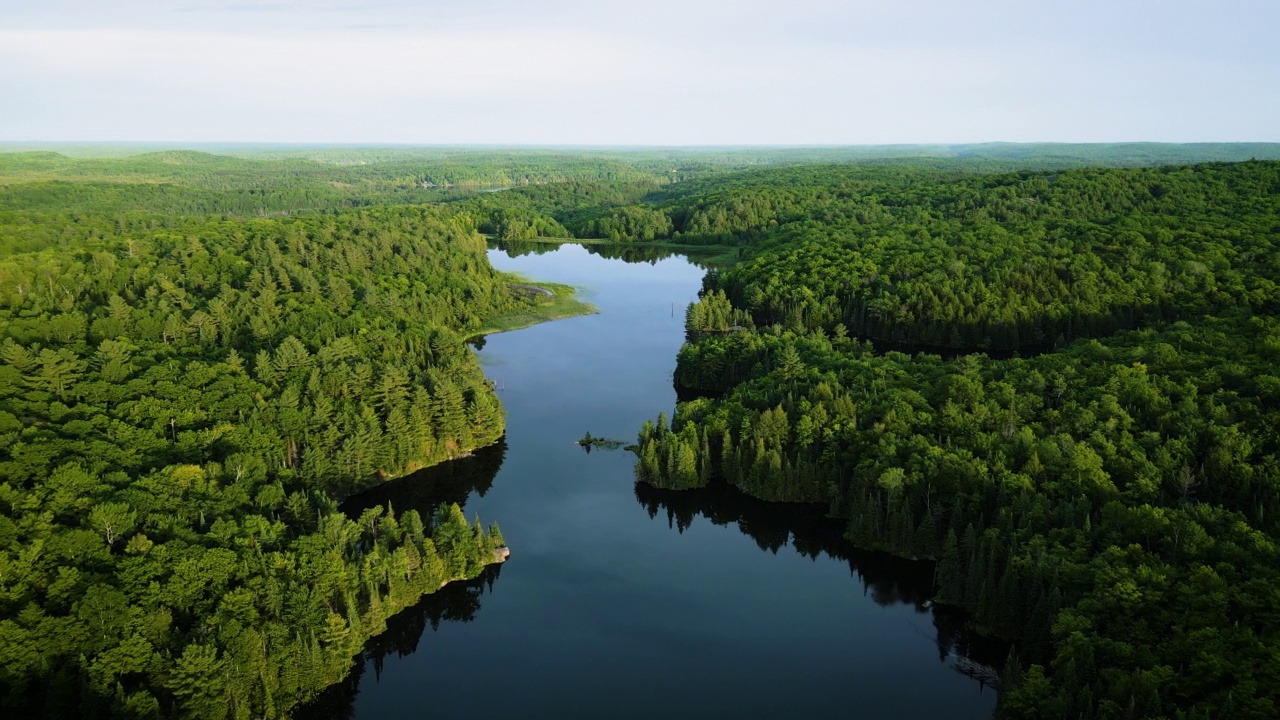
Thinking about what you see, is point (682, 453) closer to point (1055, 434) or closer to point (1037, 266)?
point (1055, 434)

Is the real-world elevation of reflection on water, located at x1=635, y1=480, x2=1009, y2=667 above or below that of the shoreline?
below

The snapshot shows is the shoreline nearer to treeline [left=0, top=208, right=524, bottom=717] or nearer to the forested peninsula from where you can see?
the forested peninsula

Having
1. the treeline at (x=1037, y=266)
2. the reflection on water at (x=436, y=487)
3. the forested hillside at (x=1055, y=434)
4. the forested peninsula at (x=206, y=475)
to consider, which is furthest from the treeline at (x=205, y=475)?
the treeline at (x=1037, y=266)

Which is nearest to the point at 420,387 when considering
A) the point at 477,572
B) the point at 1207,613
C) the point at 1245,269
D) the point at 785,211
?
the point at 477,572

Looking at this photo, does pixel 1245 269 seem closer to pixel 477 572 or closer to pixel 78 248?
pixel 477 572

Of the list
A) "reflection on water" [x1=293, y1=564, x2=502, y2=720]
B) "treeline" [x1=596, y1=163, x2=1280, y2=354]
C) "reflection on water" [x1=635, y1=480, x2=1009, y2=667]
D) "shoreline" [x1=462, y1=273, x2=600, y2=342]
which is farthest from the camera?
"shoreline" [x1=462, y1=273, x2=600, y2=342]

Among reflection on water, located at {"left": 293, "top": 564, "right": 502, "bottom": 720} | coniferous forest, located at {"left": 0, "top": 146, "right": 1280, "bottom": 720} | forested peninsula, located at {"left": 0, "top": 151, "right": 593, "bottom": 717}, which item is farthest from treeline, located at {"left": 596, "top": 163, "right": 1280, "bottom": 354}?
reflection on water, located at {"left": 293, "top": 564, "right": 502, "bottom": 720}

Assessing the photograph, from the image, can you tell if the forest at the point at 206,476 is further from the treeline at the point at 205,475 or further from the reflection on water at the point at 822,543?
the reflection on water at the point at 822,543
